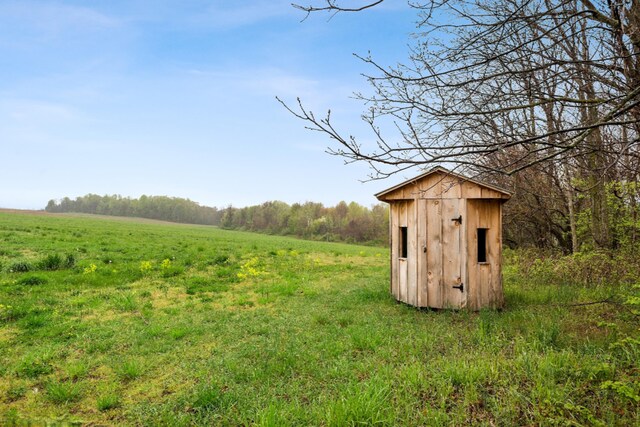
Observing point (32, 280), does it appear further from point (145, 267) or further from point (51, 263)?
point (145, 267)

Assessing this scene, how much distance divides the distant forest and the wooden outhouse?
47140 millimetres

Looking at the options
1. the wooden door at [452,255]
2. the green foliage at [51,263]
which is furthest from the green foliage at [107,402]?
the green foliage at [51,263]

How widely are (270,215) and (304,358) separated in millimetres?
76122

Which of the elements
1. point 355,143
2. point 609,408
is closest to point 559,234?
point 609,408

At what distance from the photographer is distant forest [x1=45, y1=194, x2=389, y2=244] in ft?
208

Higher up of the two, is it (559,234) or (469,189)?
(469,189)

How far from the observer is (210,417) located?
3906 mm

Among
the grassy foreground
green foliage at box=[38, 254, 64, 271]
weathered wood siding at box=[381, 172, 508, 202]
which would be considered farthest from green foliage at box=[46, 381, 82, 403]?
green foliage at box=[38, 254, 64, 271]

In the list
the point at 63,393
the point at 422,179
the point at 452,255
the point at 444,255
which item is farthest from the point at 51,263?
the point at 452,255

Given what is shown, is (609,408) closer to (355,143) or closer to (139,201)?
(355,143)

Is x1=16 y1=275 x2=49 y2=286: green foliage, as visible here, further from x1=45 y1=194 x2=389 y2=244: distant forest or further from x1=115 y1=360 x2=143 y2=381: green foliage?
x1=45 y1=194 x2=389 y2=244: distant forest

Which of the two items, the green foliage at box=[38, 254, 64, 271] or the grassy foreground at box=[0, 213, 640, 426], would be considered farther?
the green foliage at box=[38, 254, 64, 271]

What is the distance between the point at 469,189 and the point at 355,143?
644 centimetres

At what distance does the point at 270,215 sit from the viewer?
265ft
